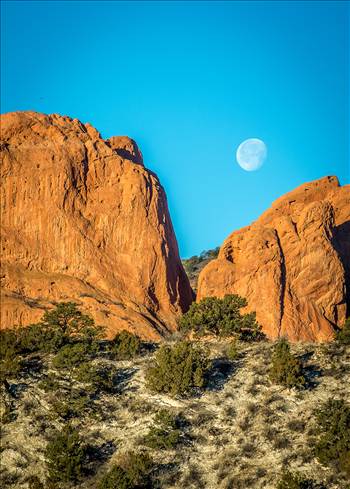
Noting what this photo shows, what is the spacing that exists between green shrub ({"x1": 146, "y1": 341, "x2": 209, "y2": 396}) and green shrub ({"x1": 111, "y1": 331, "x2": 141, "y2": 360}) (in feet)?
12.7

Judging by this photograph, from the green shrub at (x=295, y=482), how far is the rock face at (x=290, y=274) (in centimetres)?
1891

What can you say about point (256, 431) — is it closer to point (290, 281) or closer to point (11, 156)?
point (290, 281)

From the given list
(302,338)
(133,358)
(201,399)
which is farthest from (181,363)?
(302,338)

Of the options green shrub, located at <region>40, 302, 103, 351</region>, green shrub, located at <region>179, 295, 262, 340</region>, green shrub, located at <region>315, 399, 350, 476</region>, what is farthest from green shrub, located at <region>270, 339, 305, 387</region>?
green shrub, located at <region>40, 302, 103, 351</region>

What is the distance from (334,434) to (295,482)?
464 centimetres

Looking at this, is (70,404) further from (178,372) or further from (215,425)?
(215,425)

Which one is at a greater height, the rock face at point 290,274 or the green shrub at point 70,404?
the rock face at point 290,274

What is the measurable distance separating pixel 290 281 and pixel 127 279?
13.0 meters

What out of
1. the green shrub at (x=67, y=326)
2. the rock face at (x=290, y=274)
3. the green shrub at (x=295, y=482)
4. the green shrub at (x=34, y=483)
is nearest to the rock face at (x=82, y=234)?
the green shrub at (x=67, y=326)

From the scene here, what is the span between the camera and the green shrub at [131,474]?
3034cm

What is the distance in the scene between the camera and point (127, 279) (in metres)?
53.2

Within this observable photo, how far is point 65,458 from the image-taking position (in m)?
32.1

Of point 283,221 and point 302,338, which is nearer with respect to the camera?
point 302,338

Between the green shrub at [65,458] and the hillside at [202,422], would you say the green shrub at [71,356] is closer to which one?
the hillside at [202,422]
